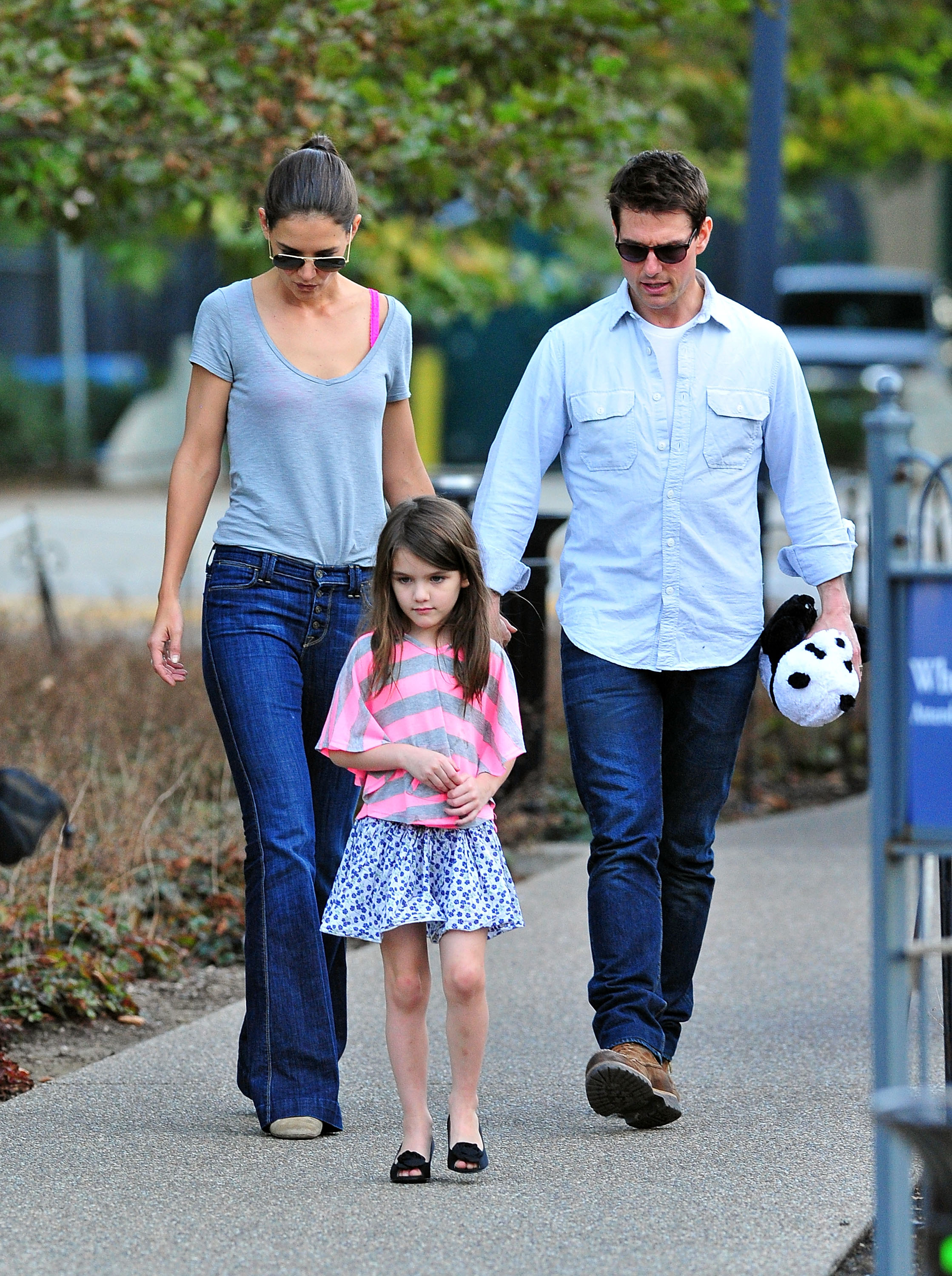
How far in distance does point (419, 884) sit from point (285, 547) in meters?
0.84

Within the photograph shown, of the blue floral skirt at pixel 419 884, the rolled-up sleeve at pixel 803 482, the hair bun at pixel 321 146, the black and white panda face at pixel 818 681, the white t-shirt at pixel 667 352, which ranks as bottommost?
the blue floral skirt at pixel 419 884

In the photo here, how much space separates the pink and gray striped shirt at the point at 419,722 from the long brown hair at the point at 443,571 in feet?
0.08

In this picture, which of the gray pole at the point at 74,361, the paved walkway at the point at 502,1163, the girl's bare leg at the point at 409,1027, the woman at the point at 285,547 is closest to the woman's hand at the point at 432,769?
the girl's bare leg at the point at 409,1027

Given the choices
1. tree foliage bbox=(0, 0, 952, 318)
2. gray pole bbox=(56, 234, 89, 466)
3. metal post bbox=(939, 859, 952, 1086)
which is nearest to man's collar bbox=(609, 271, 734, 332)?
metal post bbox=(939, 859, 952, 1086)

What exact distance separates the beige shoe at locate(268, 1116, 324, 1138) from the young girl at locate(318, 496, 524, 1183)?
307mm

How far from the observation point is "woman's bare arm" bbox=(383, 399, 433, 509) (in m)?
4.27

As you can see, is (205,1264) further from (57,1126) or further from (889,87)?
(889,87)

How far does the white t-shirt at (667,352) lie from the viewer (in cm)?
411

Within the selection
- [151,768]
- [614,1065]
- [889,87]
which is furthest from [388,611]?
[889,87]

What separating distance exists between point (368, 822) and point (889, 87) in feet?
36.6

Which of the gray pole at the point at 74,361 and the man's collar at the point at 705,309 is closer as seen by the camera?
the man's collar at the point at 705,309

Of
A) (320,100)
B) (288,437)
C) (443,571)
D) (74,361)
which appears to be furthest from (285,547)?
(74,361)

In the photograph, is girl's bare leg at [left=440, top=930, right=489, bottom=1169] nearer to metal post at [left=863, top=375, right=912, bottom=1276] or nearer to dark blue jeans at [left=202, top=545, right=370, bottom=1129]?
dark blue jeans at [left=202, top=545, right=370, bottom=1129]

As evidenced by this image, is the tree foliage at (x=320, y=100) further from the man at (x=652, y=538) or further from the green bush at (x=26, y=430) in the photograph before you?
the green bush at (x=26, y=430)
